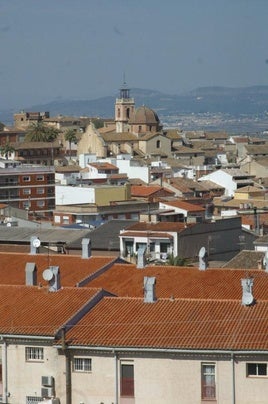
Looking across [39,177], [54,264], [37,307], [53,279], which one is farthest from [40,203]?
[37,307]

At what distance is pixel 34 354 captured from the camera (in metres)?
25.6

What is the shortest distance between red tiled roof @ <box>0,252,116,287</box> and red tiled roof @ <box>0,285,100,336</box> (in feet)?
17.3

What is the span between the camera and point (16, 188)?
9719 cm

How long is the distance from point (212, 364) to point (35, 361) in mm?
3497

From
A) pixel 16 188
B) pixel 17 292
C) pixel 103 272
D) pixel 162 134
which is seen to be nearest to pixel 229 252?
pixel 103 272

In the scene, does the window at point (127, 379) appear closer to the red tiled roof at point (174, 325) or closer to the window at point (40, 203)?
the red tiled roof at point (174, 325)

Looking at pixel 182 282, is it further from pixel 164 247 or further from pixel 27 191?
pixel 27 191

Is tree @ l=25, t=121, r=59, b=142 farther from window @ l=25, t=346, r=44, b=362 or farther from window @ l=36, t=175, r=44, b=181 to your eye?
window @ l=25, t=346, r=44, b=362

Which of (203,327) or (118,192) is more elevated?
(118,192)

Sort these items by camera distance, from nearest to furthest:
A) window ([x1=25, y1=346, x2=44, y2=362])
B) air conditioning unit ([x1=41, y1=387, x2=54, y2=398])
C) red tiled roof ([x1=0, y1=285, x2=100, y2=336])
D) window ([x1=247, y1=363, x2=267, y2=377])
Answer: window ([x1=247, y1=363, x2=267, y2=377]) < air conditioning unit ([x1=41, y1=387, x2=54, y2=398]) < window ([x1=25, y1=346, x2=44, y2=362]) < red tiled roof ([x1=0, y1=285, x2=100, y2=336])

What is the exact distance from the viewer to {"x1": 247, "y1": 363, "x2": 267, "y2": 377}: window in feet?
77.7

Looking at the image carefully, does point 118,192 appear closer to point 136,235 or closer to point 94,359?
point 136,235

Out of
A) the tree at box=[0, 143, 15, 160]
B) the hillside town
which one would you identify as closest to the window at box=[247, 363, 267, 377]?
the hillside town

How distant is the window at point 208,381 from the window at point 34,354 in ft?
10.3
